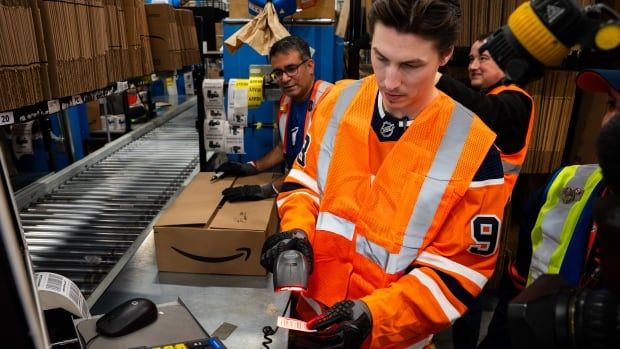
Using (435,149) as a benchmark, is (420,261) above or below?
below

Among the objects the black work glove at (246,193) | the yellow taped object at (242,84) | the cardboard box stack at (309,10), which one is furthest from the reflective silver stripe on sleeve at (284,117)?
the cardboard box stack at (309,10)

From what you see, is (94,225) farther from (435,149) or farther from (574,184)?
(574,184)

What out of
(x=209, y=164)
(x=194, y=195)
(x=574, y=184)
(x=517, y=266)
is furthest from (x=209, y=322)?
(x=209, y=164)

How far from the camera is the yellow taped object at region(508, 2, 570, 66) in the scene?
1.80 ft

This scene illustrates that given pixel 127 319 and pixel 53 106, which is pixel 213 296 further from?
pixel 53 106

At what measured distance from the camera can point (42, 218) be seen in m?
2.63

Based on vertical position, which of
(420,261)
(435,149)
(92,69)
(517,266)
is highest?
(92,69)

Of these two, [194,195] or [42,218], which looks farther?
[194,195]

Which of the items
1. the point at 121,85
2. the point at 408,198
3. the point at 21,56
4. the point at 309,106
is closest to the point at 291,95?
the point at 309,106

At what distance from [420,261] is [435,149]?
30 cm

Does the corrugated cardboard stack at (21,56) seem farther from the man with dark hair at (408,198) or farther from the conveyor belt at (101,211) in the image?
the man with dark hair at (408,198)

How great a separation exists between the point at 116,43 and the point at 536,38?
7.93ft

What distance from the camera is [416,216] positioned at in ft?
3.59

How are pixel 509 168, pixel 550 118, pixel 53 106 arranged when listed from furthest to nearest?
pixel 550 118
pixel 509 168
pixel 53 106
